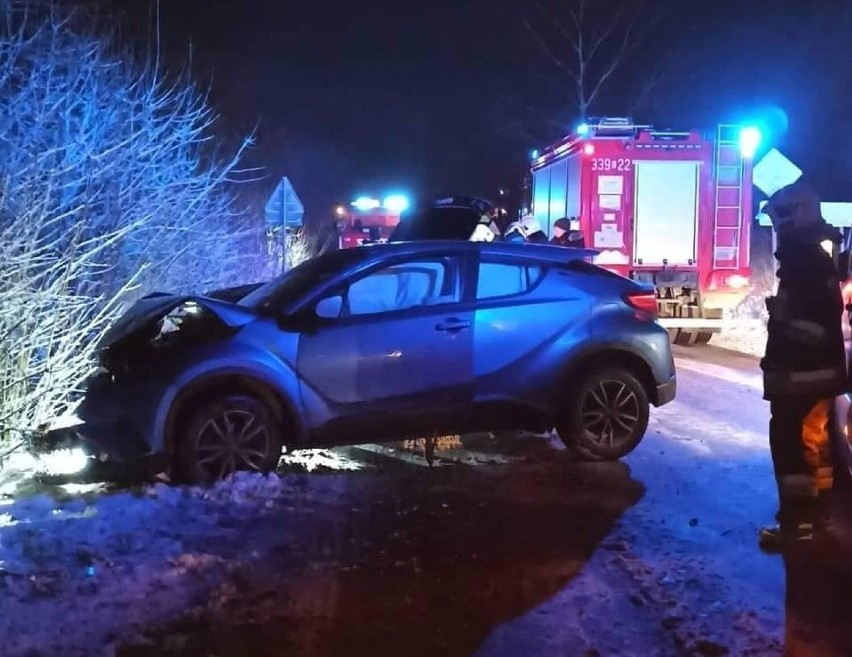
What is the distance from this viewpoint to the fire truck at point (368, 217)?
3019 centimetres

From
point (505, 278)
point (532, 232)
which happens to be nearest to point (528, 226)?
point (532, 232)

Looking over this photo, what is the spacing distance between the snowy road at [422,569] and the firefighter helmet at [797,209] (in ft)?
5.80

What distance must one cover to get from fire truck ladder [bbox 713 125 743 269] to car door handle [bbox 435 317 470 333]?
347 inches

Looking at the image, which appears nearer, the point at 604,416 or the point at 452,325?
the point at 452,325

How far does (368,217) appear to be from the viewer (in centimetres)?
3198

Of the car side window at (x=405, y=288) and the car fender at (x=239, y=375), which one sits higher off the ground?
the car side window at (x=405, y=288)

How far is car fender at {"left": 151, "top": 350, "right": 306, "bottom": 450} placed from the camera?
6.54m

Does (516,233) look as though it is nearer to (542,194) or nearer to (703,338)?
(703,338)

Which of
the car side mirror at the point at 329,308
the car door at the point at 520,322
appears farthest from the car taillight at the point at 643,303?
the car side mirror at the point at 329,308

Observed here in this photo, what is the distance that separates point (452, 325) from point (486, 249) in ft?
2.20

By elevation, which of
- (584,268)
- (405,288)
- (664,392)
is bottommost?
(664,392)

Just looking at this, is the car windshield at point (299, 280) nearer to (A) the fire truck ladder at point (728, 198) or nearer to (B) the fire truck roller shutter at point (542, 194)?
(A) the fire truck ladder at point (728, 198)

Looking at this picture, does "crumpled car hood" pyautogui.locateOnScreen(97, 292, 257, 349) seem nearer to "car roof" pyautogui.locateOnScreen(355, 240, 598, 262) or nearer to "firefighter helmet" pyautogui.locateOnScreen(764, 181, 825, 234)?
"car roof" pyautogui.locateOnScreen(355, 240, 598, 262)

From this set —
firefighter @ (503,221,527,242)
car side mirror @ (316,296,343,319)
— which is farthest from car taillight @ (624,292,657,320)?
firefighter @ (503,221,527,242)
